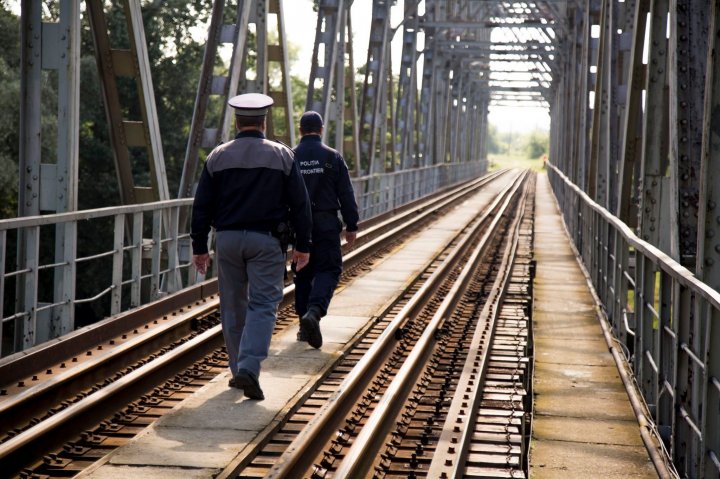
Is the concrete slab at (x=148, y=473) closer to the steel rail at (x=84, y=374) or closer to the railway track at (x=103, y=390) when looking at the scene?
the railway track at (x=103, y=390)

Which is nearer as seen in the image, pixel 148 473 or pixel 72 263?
pixel 148 473

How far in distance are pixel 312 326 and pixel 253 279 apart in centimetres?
192

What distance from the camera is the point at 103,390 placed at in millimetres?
6672

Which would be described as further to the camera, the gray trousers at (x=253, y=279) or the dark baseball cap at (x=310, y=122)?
the dark baseball cap at (x=310, y=122)

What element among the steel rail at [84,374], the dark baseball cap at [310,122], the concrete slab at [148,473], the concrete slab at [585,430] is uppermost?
the dark baseball cap at [310,122]

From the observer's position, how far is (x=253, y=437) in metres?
5.96

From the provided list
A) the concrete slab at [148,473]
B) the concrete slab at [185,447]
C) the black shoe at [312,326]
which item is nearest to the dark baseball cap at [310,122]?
the black shoe at [312,326]

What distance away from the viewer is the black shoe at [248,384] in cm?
670

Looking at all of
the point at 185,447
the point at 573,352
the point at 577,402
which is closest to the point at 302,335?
the point at 577,402

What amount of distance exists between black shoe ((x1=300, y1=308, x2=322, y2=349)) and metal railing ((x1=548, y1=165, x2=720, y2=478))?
92.8 inches

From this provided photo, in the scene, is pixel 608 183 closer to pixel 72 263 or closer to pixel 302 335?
pixel 302 335

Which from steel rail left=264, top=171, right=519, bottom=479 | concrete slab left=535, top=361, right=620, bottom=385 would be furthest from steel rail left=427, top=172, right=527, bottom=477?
steel rail left=264, top=171, right=519, bottom=479

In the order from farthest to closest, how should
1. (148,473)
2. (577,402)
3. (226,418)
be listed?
(577,402)
(226,418)
(148,473)

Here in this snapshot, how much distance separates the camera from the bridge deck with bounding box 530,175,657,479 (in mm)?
6051
